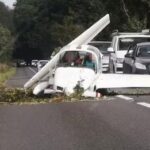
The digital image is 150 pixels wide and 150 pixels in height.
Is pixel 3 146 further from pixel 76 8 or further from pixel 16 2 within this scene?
pixel 16 2

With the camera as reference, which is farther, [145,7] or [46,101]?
[145,7]

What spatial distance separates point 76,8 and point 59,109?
9133cm

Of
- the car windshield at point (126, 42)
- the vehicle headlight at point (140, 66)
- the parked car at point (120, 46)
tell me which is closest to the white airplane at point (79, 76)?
the vehicle headlight at point (140, 66)

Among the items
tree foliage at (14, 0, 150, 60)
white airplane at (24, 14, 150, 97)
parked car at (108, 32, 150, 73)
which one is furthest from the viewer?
tree foliage at (14, 0, 150, 60)

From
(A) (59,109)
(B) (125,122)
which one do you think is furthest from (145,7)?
(B) (125,122)

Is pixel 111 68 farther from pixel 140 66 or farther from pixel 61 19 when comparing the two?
pixel 61 19

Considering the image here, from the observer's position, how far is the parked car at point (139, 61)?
23234mm

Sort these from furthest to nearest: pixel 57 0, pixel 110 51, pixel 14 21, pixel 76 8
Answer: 1. pixel 14 21
2. pixel 57 0
3. pixel 76 8
4. pixel 110 51

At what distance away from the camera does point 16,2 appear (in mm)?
169000

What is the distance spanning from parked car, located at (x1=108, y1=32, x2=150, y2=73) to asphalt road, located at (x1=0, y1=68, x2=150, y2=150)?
1244cm

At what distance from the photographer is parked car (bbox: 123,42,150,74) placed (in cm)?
2323

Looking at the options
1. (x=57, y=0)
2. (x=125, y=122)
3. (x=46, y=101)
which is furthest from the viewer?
(x=57, y=0)

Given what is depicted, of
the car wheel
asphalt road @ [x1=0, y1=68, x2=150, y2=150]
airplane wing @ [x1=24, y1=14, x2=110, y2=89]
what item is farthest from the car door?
asphalt road @ [x1=0, y1=68, x2=150, y2=150]

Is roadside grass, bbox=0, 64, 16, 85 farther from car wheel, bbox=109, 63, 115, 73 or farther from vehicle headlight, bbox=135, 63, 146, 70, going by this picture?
vehicle headlight, bbox=135, 63, 146, 70
